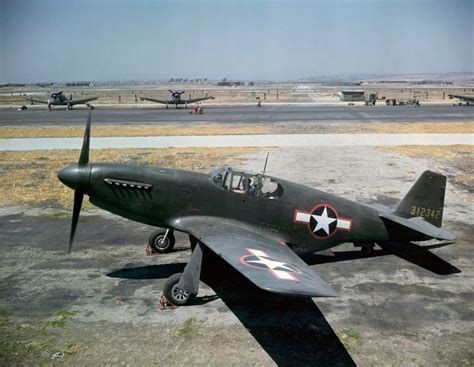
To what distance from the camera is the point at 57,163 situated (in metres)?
23.2

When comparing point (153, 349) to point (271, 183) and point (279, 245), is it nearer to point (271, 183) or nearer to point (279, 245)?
point (279, 245)

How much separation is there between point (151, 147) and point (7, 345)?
2249 cm

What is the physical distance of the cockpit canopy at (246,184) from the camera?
9.85 metres

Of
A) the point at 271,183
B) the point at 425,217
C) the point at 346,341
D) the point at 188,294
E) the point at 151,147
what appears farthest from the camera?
the point at 151,147

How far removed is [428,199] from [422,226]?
2.97 feet

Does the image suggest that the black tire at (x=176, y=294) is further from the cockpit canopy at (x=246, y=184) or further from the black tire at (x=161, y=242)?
the black tire at (x=161, y=242)

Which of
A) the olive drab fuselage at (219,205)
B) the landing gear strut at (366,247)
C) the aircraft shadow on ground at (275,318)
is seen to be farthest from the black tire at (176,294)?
the landing gear strut at (366,247)

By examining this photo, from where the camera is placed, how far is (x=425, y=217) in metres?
10.9

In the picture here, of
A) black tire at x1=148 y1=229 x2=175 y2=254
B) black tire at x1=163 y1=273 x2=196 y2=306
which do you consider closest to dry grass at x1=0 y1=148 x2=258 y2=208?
black tire at x1=148 y1=229 x2=175 y2=254

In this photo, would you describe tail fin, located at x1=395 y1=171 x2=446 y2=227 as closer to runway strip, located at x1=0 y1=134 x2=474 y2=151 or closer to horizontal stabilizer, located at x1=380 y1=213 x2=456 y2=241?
horizontal stabilizer, located at x1=380 y1=213 x2=456 y2=241

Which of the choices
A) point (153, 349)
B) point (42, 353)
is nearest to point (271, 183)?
point (153, 349)

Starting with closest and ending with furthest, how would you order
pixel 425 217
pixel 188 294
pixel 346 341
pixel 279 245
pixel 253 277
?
1. pixel 253 277
2. pixel 346 341
3. pixel 188 294
4. pixel 279 245
5. pixel 425 217

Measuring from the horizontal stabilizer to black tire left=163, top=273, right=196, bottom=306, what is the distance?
5.25m

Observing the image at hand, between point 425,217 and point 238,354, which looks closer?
point 238,354
